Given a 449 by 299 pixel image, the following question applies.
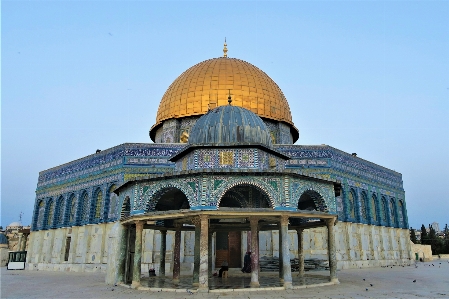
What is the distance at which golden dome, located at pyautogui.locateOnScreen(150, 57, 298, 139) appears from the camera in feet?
80.7

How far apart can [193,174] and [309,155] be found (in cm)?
1257

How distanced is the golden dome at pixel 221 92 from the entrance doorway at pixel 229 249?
330 inches

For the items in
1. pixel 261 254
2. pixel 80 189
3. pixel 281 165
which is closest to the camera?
pixel 281 165

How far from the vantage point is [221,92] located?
81.0 feet

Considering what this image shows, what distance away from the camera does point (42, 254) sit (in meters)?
25.7

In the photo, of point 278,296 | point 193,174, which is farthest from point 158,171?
point 278,296

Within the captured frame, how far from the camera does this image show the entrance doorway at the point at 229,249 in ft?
64.4

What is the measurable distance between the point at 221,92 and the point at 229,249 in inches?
407

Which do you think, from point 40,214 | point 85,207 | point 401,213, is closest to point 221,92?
point 85,207

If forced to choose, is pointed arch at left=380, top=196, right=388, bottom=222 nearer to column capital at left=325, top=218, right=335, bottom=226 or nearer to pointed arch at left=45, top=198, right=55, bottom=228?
column capital at left=325, top=218, right=335, bottom=226

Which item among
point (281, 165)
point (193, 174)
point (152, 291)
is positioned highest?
point (281, 165)

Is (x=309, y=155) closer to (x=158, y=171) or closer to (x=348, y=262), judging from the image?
(x=348, y=262)

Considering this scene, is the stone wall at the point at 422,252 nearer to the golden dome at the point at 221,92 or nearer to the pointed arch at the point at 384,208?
the pointed arch at the point at 384,208

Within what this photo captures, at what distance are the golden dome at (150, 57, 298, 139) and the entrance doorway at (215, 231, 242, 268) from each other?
27.5 feet
